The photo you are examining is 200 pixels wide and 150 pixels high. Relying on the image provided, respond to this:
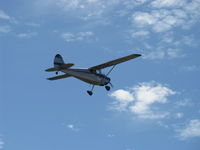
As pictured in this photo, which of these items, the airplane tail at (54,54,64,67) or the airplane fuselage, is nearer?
the airplane fuselage

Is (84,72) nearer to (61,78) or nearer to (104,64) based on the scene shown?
(104,64)

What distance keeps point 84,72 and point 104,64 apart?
2.50 meters

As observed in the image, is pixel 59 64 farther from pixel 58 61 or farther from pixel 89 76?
pixel 89 76

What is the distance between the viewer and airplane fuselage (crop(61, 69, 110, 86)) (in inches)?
1887

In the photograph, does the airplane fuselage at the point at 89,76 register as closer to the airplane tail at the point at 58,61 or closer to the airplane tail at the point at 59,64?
the airplane tail at the point at 59,64

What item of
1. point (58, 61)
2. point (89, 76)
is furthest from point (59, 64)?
point (89, 76)

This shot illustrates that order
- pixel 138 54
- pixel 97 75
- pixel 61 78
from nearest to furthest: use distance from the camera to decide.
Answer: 1. pixel 138 54
2. pixel 97 75
3. pixel 61 78

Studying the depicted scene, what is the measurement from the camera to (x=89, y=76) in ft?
160

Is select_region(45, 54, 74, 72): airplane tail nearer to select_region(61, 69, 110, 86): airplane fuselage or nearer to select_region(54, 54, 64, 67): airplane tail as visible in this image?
select_region(54, 54, 64, 67): airplane tail

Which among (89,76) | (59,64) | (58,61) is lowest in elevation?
(89,76)

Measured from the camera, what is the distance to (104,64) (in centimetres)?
4959

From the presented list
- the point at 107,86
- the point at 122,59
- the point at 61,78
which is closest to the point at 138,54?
the point at 122,59

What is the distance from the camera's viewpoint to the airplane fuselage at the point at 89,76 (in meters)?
47.9

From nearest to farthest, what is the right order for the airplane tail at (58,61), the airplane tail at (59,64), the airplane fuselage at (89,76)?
the airplane tail at (59,64) < the airplane fuselage at (89,76) < the airplane tail at (58,61)
